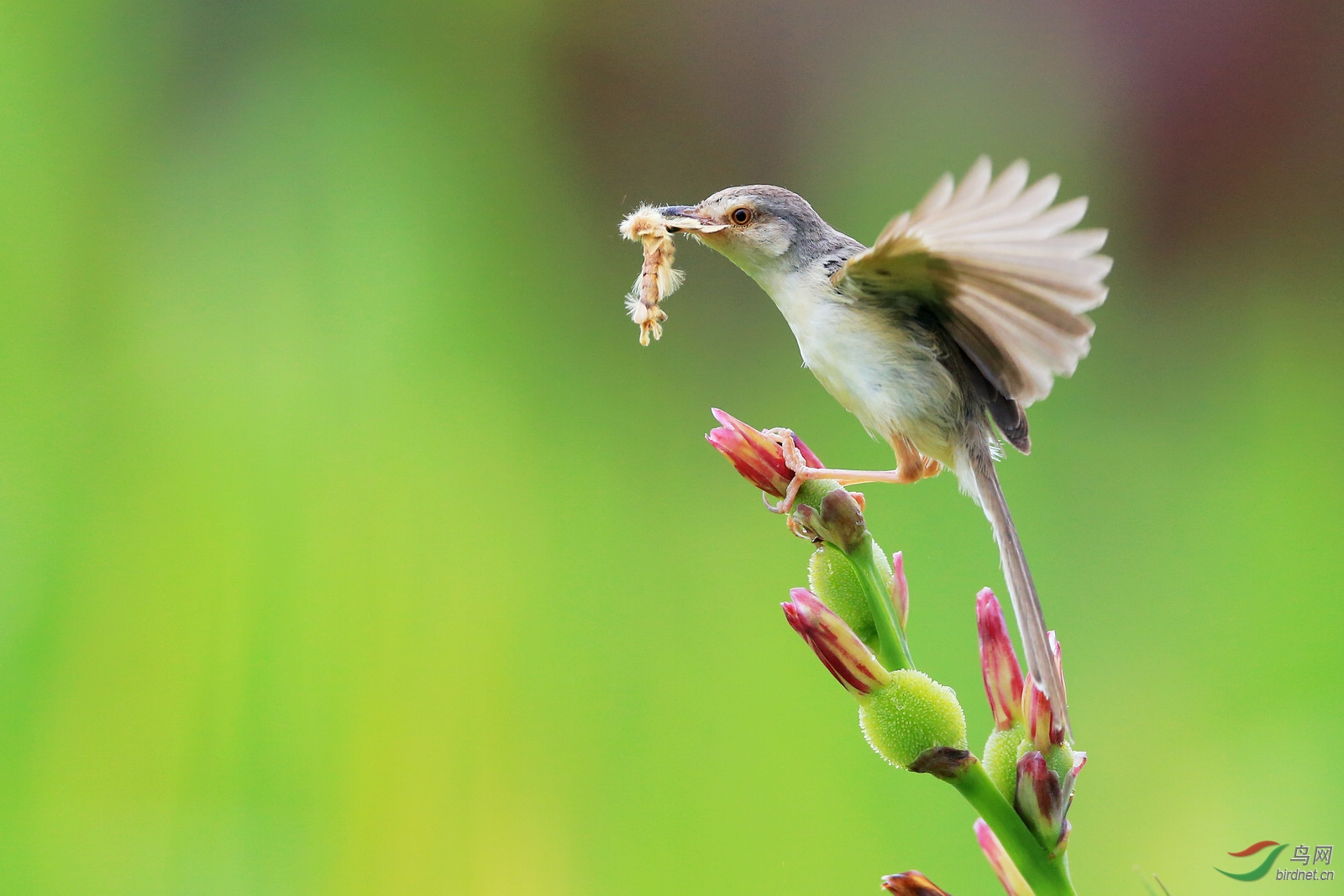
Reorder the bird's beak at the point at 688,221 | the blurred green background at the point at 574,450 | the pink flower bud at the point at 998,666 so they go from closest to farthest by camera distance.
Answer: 1. the pink flower bud at the point at 998,666
2. the bird's beak at the point at 688,221
3. the blurred green background at the point at 574,450

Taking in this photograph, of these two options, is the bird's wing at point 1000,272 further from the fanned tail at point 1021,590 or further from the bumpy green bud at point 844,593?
the bumpy green bud at point 844,593

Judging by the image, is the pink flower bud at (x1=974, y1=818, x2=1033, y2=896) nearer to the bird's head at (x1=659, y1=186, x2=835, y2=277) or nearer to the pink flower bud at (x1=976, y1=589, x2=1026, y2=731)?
the pink flower bud at (x1=976, y1=589, x2=1026, y2=731)

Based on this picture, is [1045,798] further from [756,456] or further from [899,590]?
[756,456]

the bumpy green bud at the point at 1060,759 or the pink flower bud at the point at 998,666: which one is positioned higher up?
the pink flower bud at the point at 998,666

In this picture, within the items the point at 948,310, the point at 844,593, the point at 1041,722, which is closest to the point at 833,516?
the point at 844,593

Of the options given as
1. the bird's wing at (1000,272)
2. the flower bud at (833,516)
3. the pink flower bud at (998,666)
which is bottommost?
the pink flower bud at (998,666)

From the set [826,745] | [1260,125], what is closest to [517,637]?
[826,745]

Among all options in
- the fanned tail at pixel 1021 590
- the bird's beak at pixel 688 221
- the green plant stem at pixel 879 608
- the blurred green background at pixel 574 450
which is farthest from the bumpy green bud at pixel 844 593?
the blurred green background at pixel 574 450

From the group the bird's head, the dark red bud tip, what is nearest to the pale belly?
the bird's head
